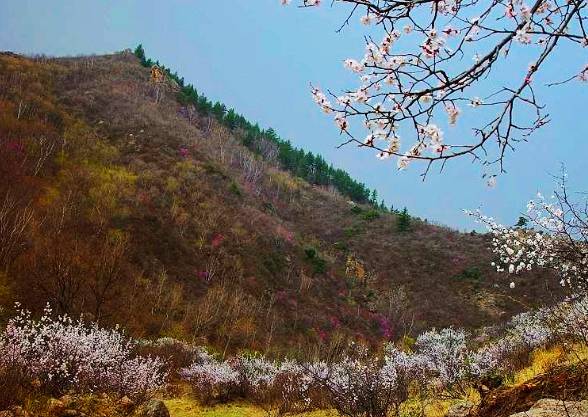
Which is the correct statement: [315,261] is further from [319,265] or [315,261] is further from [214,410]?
[214,410]

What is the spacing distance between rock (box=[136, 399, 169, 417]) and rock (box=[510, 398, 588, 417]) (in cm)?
670

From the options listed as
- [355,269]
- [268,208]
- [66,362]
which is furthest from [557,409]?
A: [268,208]

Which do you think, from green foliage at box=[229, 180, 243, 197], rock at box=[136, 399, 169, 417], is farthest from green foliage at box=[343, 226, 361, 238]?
rock at box=[136, 399, 169, 417]

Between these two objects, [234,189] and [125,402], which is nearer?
[125,402]

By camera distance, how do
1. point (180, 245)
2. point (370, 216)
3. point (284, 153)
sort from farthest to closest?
point (284, 153), point (370, 216), point (180, 245)

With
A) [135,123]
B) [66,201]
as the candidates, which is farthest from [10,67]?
[66,201]

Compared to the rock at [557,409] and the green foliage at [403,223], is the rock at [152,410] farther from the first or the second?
the green foliage at [403,223]

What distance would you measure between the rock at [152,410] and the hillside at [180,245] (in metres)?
9.39

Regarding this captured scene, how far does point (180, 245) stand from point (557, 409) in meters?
33.7

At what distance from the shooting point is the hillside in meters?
23.7

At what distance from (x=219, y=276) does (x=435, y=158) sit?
3391 cm

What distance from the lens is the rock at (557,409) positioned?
349cm

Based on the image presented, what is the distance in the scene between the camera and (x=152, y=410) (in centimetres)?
827

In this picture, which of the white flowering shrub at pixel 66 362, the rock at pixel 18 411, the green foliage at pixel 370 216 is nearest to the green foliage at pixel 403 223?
the green foliage at pixel 370 216
